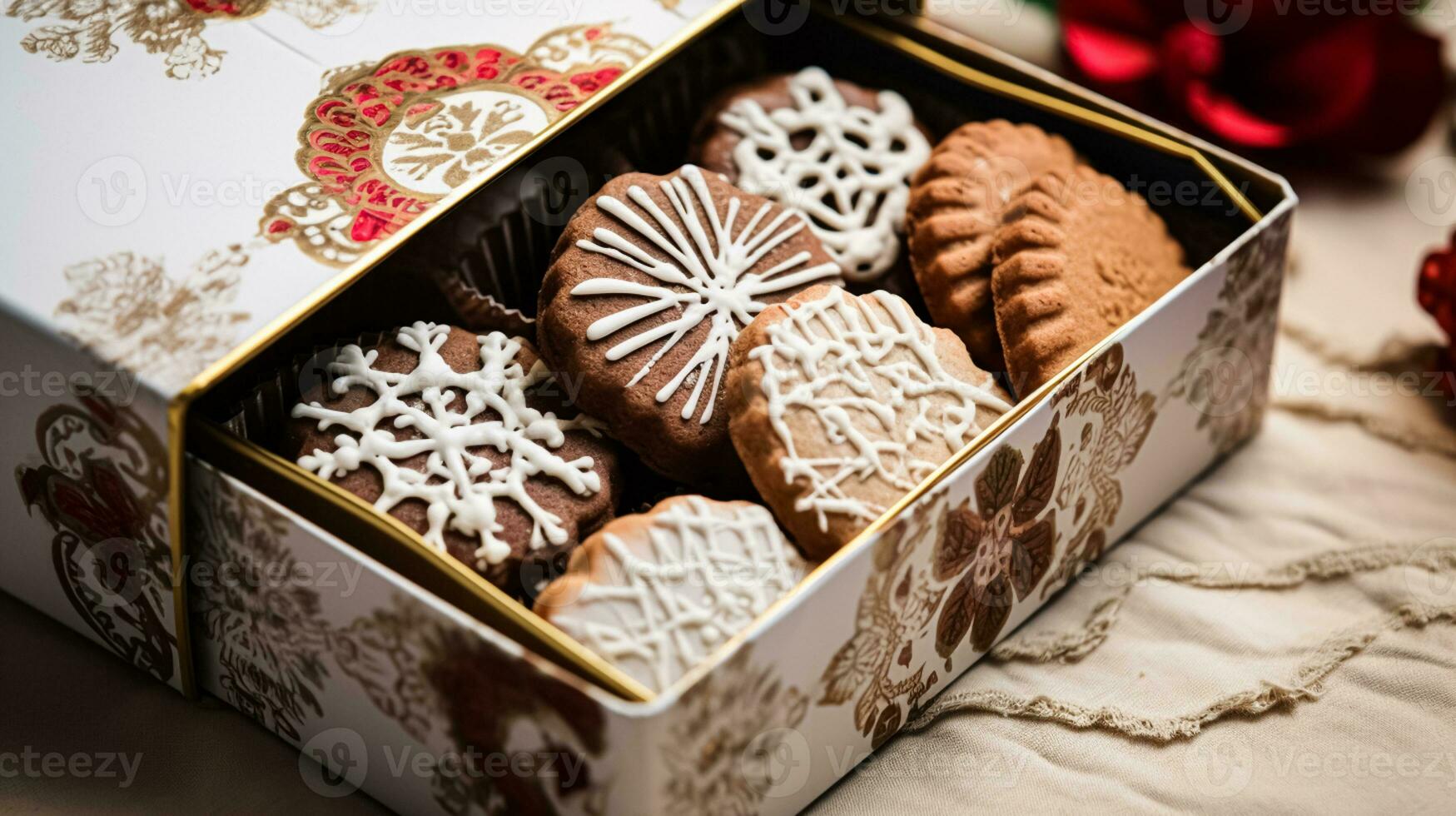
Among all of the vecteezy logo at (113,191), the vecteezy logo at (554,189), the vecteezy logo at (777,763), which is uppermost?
the vecteezy logo at (113,191)

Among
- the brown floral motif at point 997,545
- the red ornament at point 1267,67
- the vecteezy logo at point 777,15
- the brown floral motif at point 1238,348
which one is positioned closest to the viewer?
the brown floral motif at point 997,545

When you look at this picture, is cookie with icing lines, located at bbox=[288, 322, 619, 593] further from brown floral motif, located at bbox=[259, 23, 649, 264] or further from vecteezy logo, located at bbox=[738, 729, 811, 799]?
vecteezy logo, located at bbox=[738, 729, 811, 799]

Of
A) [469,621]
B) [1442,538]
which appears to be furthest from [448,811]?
[1442,538]

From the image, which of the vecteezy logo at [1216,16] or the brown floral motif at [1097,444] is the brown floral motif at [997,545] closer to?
the brown floral motif at [1097,444]

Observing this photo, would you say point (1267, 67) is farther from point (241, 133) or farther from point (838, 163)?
point (241, 133)

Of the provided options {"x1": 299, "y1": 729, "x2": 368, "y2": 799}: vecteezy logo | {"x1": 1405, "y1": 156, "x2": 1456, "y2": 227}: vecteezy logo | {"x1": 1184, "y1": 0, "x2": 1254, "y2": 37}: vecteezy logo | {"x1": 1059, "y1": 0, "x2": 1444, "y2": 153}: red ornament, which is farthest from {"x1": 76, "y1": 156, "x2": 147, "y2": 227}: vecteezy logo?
{"x1": 1405, "y1": 156, "x2": 1456, "y2": 227}: vecteezy logo

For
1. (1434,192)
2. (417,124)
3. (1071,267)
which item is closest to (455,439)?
(417,124)

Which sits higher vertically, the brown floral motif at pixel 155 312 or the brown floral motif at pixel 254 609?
the brown floral motif at pixel 155 312

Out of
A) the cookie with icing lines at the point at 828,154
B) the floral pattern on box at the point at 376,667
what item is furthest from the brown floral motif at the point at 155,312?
the cookie with icing lines at the point at 828,154
